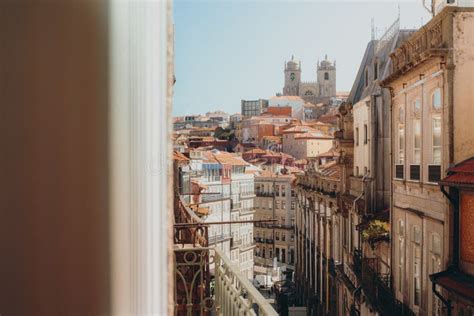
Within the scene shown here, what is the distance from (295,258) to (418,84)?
5.72 ft

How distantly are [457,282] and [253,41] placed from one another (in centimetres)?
148

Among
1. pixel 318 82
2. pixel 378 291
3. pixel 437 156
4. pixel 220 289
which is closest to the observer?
pixel 220 289

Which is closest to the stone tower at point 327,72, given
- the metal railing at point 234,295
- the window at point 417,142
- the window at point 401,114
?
the window at point 401,114

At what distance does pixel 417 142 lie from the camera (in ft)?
7.32

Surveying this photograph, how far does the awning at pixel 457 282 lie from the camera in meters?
1.81

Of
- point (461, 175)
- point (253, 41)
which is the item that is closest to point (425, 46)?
point (461, 175)

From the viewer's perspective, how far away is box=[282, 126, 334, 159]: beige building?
3.16 metres

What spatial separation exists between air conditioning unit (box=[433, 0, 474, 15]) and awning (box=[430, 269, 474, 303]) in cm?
104

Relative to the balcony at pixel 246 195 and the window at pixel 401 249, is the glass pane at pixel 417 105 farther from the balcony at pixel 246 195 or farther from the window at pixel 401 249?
the balcony at pixel 246 195

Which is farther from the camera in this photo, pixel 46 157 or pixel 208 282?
pixel 208 282

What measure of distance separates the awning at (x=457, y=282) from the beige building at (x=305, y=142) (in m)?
1.26

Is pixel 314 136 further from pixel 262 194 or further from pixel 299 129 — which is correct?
pixel 262 194

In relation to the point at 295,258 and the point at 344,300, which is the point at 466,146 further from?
the point at 295,258

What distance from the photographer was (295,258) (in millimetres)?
3521
